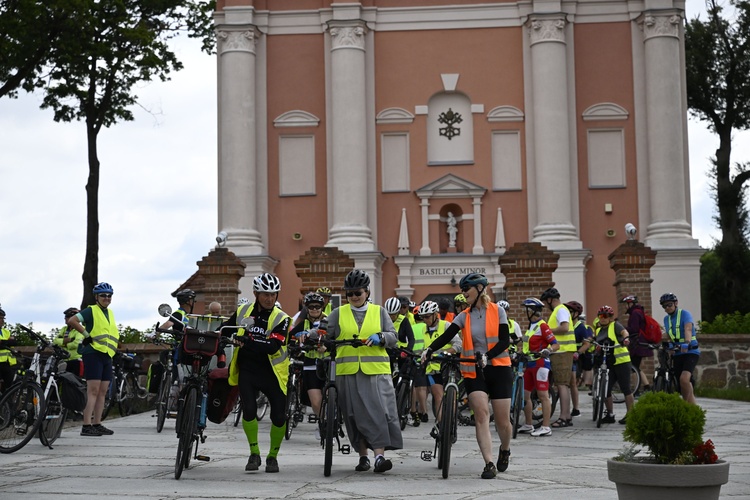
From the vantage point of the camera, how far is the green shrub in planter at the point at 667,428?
27.0 feet

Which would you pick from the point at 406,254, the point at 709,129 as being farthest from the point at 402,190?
the point at 709,129

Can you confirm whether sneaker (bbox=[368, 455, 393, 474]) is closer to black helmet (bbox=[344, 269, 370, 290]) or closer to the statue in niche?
black helmet (bbox=[344, 269, 370, 290])

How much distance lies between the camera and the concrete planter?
7.98 metres

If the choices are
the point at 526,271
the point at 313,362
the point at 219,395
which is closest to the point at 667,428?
the point at 219,395

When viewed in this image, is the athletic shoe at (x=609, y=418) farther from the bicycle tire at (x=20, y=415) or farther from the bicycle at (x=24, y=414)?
the bicycle tire at (x=20, y=415)

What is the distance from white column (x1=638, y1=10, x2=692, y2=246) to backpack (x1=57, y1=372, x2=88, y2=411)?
26025 millimetres

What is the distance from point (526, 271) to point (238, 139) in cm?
1682

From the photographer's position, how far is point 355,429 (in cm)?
1190

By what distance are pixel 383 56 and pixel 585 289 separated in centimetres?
950

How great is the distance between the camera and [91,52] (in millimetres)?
31969

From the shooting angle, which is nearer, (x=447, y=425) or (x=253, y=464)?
(x=447, y=425)

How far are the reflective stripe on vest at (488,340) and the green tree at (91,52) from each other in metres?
19.9

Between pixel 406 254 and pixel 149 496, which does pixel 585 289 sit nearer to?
pixel 406 254

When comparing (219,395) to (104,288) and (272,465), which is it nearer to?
(272,465)
